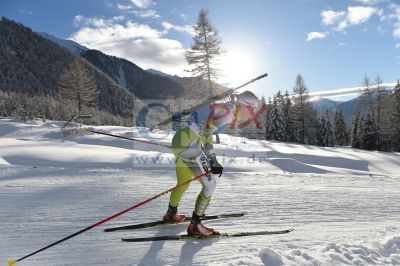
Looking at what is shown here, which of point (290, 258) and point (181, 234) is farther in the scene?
point (181, 234)

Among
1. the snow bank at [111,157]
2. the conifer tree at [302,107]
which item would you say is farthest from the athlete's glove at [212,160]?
the conifer tree at [302,107]

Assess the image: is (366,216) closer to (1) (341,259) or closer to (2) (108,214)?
(1) (341,259)

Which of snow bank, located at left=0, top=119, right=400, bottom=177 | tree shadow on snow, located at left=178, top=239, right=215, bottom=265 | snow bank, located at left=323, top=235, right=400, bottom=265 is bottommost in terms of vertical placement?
snow bank, located at left=323, top=235, right=400, bottom=265

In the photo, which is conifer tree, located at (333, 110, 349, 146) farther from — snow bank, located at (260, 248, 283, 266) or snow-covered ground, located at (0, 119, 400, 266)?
snow bank, located at (260, 248, 283, 266)

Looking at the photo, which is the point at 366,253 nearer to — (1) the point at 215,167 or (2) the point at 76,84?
(1) the point at 215,167

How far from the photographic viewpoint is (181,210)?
6.37 metres

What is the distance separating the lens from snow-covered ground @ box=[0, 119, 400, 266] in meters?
4.14

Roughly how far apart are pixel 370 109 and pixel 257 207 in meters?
44.3

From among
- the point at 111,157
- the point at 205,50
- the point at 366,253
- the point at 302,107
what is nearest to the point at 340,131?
the point at 302,107

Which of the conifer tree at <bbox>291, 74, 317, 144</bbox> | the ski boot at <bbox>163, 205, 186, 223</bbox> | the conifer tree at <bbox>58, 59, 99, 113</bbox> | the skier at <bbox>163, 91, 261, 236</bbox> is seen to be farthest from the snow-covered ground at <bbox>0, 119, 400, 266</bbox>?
the conifer tree at <bbox>291, 74, 317, 144</bbox>

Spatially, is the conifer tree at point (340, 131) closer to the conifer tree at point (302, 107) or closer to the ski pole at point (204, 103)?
the conifer tree at point (302, 107)

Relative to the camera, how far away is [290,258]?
4.02 m

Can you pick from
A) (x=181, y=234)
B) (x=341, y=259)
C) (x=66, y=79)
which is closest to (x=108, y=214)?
(x=181, y=234)

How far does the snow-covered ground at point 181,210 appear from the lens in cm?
414
